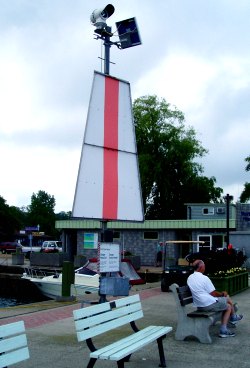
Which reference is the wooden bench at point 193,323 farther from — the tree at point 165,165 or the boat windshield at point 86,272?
the tree at point 165,165

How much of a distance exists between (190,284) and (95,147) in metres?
2.88

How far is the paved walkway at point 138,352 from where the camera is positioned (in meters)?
7.22

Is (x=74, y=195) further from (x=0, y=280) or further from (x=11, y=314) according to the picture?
(x=0, y=280)

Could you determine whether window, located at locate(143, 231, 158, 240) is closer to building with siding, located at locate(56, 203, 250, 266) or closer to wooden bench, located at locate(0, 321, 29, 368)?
building with siding, located at locate(56, 203, 250, 266)

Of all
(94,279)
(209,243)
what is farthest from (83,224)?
(94,279)

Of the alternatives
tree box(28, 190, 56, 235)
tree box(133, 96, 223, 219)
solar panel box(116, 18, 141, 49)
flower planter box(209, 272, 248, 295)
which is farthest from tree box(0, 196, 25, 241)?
solar panel box(116, 18, 141, 49)

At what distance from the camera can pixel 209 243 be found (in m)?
39.3

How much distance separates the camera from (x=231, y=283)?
629 inches

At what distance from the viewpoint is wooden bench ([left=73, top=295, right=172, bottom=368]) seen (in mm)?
6052

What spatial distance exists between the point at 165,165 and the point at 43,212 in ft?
300

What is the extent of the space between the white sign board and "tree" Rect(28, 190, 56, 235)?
12318 cm

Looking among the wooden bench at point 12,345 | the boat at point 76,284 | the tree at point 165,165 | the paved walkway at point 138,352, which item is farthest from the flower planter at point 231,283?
the tree at point 165,165

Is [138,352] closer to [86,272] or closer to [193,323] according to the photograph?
[193,323]

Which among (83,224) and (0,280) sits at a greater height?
(83,224)
